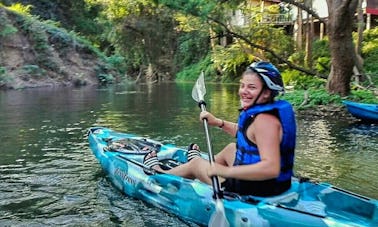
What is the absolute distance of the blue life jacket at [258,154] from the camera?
326 centimetres

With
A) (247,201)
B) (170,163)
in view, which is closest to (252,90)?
(247,201)

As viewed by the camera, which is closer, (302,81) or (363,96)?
(363,96)

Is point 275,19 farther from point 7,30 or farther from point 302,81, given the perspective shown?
point 7,30

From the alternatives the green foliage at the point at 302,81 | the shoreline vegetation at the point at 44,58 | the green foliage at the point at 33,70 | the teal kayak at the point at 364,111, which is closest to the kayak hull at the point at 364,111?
the teal kayak at the point at 364,111

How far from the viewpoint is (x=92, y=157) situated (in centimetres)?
685

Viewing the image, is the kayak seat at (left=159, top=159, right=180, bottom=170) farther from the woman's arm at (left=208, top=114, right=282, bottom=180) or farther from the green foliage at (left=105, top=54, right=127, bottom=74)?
the green foliage at (left=105, top=54, right=127, bottom=74)

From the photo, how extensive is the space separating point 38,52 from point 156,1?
535 inches

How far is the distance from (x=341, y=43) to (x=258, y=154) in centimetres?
903

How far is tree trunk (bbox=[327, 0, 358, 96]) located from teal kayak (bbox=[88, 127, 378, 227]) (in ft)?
24.6

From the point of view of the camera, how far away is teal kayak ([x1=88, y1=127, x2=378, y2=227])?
3.37 metres

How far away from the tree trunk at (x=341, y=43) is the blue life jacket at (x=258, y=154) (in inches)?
334

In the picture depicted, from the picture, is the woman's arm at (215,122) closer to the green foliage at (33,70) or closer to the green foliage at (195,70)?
the green foliage at (33,70)

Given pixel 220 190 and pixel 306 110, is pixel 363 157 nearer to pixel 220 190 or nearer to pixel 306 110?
pixel 220 190

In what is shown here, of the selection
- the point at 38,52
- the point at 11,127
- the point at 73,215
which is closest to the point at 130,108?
the point at 11,127
